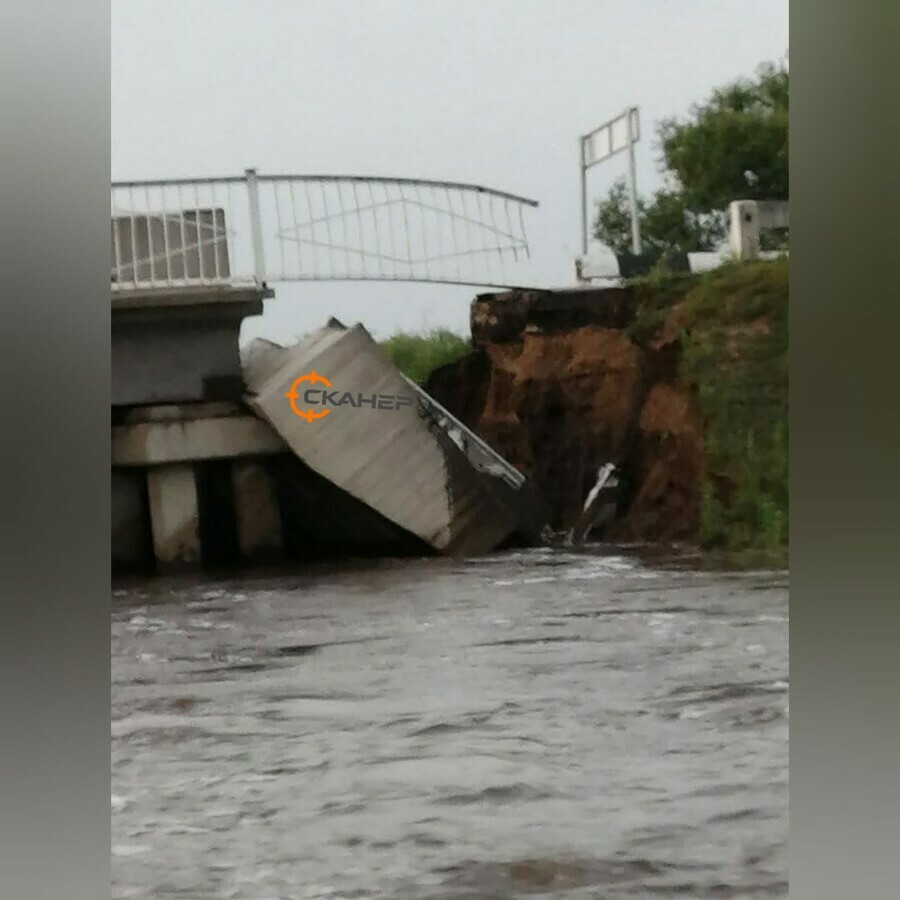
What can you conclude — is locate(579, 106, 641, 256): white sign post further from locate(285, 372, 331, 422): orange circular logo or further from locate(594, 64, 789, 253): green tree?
locate(285, 372, 331, 422): orange circular logo

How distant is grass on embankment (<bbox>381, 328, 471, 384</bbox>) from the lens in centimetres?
181

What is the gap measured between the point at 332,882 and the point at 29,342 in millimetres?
925

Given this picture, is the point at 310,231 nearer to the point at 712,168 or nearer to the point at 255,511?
the point at 255,511

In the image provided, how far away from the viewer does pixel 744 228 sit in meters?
1.86

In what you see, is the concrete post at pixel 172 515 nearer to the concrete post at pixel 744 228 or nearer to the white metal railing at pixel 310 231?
the white metal railing at pixel 310 231

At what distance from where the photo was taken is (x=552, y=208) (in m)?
1.82

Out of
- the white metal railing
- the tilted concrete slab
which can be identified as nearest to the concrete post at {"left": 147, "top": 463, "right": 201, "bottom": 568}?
the tilted concrete slab

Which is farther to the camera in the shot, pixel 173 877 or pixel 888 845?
pixel 888 845

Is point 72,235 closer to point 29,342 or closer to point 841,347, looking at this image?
point 29,342

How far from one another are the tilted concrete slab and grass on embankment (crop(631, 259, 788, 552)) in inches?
13.3

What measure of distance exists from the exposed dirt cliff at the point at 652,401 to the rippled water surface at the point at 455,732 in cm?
10

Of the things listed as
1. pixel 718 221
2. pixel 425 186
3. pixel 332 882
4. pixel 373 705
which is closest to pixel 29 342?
pixel 425 186

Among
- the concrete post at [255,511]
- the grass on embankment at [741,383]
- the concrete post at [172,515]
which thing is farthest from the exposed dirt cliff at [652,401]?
the concrete post at [172,515]

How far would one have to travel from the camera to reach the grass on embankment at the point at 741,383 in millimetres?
1852
